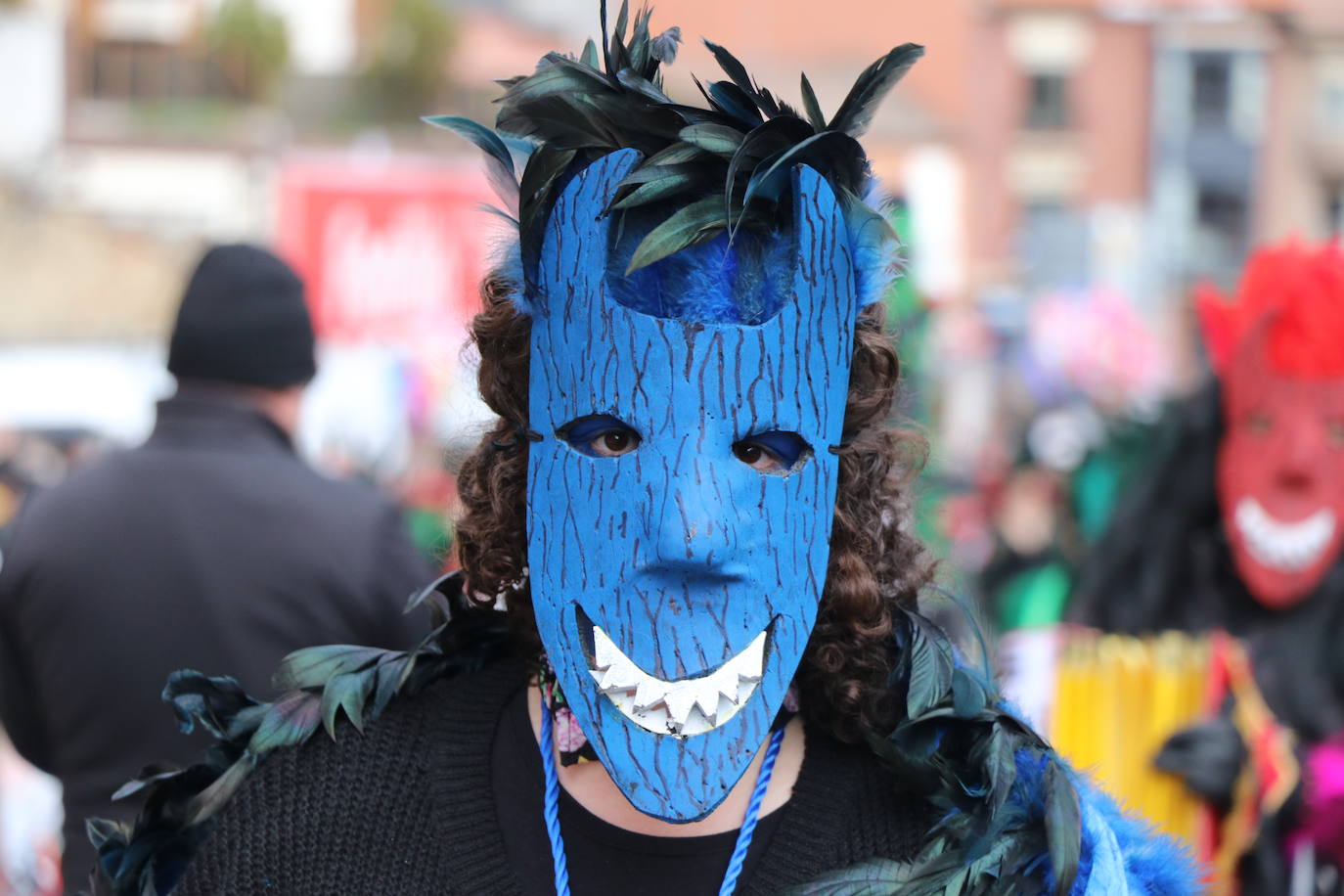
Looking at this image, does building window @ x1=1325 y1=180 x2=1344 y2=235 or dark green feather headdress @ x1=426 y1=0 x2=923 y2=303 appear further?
building window @ x1=1325 y1=180 x2=1344 y2=235

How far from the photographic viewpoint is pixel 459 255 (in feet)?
44.4

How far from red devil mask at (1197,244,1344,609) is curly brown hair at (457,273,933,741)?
2208 mm

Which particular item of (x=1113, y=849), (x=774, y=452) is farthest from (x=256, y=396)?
(x=1113, y=849)

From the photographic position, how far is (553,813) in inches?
69.8

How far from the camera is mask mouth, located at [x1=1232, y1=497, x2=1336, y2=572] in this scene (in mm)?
3832

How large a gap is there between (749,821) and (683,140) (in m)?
0.72

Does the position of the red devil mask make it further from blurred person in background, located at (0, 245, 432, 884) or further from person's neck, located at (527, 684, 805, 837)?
person's neck, located at (527, 684, 805, 837)

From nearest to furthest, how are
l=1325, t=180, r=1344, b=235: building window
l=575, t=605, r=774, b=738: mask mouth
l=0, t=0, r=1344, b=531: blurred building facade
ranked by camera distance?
1. l=575, t=605, r=774, b=738: mask mouth
2. l=0, t=0, r=1344, b=531: blurred building facade
3. l=1325, t=180, r=1344, b=235: building window

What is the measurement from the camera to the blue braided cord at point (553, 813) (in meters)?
1.73

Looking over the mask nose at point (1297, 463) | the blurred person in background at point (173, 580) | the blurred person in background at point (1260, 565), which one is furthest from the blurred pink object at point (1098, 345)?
the blurred person in background at point (173, 580)

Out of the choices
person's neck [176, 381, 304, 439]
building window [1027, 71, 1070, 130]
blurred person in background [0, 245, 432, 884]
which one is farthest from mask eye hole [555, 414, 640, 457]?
building window [1027, 71, 1070, 130]

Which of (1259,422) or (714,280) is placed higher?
(714,280)

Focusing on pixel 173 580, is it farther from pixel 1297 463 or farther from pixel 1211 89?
pixel 1211 89

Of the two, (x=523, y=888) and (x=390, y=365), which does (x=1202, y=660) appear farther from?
(x=390, y=365)
